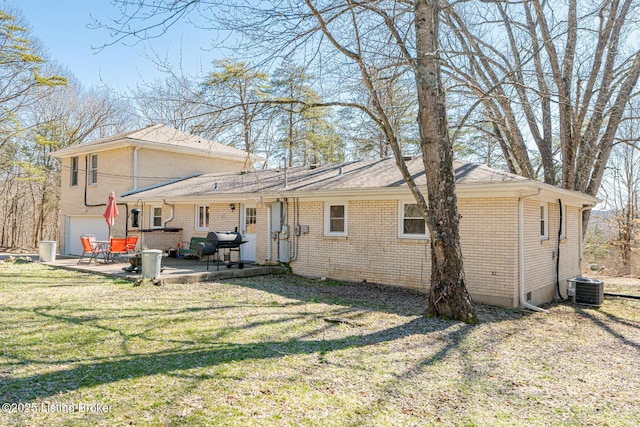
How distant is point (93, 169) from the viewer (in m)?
19.4

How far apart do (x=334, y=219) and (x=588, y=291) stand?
6.87m

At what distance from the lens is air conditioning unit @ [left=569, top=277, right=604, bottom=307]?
10406mm

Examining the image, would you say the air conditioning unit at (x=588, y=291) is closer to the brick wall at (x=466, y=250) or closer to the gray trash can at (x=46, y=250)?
the brick wall at (x=466, y=250)

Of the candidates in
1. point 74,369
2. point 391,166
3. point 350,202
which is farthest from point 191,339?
point 391,166

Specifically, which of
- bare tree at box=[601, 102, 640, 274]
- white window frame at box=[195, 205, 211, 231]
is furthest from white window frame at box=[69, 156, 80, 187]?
bare tree at box=[601, 102, 640, 274]

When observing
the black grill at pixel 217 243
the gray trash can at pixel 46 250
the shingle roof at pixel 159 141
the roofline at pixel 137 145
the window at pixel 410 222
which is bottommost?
the gray trash can at pixel 46 250

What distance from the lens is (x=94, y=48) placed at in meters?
5.82

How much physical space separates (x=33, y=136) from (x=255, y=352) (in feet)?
79.0

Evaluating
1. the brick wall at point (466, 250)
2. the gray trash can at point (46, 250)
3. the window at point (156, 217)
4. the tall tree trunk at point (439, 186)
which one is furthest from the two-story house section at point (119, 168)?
the tall tree trunk at point (439, 186)

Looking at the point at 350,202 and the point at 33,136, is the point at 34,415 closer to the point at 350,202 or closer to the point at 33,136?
the point at 350,202

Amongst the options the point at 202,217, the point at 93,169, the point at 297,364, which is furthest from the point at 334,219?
the point at 93,169

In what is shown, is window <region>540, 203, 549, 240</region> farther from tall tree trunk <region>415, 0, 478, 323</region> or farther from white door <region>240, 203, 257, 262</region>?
white door <region>240, 203, 257, 262</region>

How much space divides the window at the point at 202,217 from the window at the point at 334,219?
5.50m

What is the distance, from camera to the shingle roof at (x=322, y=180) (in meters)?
10.6
